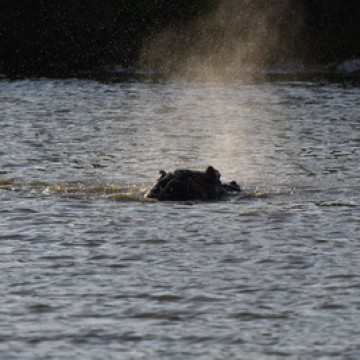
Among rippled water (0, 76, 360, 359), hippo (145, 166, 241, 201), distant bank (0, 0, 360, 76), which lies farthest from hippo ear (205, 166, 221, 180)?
distant bank (0, 0, 360, 76)

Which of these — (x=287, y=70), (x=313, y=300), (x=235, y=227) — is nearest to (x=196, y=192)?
(x=235, y=227)

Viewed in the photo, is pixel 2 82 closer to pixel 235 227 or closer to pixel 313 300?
pixel 235 227

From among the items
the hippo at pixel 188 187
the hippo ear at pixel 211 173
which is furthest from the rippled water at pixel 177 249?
the hippo ear at pixel 211 173

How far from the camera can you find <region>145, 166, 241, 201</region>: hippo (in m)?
19.4

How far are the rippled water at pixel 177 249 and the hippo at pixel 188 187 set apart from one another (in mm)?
299

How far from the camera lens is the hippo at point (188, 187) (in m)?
19.4

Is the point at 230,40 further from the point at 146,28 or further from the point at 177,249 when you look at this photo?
the point at 177,249

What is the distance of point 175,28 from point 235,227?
5083 centimetres

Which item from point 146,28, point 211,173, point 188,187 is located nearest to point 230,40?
point 146,28

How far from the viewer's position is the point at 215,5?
68688mm

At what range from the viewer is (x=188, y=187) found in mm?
19438

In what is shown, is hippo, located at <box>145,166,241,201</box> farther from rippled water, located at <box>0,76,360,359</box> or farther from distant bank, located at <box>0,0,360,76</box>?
distant bank, located at <box>0,0,360,76</box>

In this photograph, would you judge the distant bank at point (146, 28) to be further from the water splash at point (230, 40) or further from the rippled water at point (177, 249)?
the rippled water at point (177, 249)

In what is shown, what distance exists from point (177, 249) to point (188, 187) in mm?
4028
